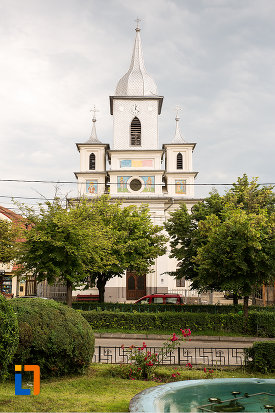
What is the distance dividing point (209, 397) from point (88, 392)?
8.90 ft

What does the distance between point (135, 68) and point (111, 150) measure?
10.1 m

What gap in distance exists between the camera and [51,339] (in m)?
10.4

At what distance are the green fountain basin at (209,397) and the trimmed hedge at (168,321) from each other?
39.5 feet

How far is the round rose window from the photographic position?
1651 inches

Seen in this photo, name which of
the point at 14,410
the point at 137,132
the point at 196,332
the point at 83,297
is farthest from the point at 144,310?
the point at 137,132

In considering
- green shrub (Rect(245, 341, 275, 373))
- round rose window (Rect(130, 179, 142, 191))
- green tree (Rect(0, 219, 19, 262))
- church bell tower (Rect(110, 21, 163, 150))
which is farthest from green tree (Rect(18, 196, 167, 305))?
church bell tower (Rect(110, 21, 163, 150))

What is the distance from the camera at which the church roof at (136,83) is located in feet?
146

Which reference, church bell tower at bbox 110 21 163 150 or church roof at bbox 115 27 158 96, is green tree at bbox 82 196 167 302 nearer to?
church bell tower at bbox 110 21 163 150

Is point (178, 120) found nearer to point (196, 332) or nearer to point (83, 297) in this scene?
point (83, 297)

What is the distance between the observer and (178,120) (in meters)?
46.9

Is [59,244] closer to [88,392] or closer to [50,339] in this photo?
[50,339]

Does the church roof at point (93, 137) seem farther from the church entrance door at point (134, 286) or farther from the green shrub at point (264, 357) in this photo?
the green shrub at point (264, 357)

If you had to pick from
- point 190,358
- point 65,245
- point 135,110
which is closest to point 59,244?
point 65,245

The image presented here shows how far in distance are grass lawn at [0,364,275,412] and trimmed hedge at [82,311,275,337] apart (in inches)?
376
